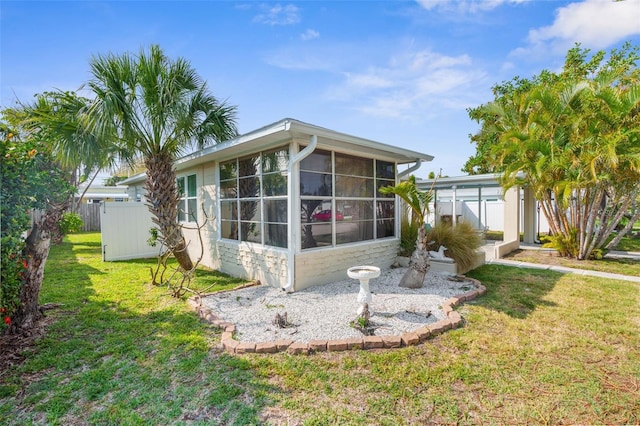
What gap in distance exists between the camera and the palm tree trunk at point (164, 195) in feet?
23.7

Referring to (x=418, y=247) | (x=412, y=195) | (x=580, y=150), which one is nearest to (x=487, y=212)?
(x=580, y=150)

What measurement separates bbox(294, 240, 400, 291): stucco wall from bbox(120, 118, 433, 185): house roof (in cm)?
220

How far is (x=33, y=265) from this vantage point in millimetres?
4242

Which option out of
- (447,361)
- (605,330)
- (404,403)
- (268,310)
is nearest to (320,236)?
(268,310)

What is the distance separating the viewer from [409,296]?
562cm

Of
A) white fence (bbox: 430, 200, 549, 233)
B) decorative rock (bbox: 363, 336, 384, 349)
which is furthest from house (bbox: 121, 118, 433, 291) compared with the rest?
white fence (bbox: 430, 200, 549, 233)

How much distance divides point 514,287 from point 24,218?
8.23 metres

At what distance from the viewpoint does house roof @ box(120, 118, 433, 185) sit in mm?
5230

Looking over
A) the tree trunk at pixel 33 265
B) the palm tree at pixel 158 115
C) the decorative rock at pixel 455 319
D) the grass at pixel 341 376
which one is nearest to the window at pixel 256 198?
the palm tree at pixel 158 115

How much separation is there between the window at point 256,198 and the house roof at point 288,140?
281 mm

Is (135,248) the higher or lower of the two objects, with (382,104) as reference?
lower

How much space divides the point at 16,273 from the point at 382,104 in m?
9.88

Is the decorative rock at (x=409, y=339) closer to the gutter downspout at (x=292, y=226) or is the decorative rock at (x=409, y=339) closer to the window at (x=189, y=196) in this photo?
the gutter downspout at (x=292, y=226)

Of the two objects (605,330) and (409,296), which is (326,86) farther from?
(605,330)
